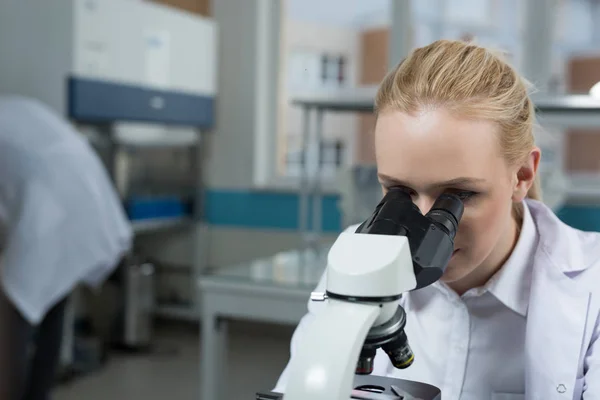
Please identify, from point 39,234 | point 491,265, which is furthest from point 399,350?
point 39,234

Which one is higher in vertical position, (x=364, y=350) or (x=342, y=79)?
(x=342, y=79)

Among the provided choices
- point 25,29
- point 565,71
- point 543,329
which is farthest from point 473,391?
point 565,71

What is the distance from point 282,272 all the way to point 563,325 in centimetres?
125

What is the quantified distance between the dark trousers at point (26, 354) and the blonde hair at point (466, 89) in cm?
189

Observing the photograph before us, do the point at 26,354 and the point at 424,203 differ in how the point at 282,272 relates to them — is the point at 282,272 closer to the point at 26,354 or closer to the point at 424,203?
the point at 26,354

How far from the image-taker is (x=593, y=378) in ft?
3.03

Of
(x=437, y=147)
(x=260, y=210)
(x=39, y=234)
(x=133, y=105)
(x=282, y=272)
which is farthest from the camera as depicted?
(x=260, y=210)

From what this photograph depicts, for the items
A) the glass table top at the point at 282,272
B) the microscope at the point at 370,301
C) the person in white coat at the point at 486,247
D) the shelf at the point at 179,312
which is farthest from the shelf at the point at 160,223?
the microscope at the point at 370,301

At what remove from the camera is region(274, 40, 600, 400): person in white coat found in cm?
86

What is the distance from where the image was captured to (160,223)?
13.4 feet

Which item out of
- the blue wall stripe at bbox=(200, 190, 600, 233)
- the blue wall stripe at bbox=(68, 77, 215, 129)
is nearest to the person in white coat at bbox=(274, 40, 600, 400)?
the blue wall stripe at bbox=(68, 77, 215, 129)

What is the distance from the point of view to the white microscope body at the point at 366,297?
2.03 ft

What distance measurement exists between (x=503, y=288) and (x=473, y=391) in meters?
0.16

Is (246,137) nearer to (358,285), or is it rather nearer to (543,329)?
(543,329)
